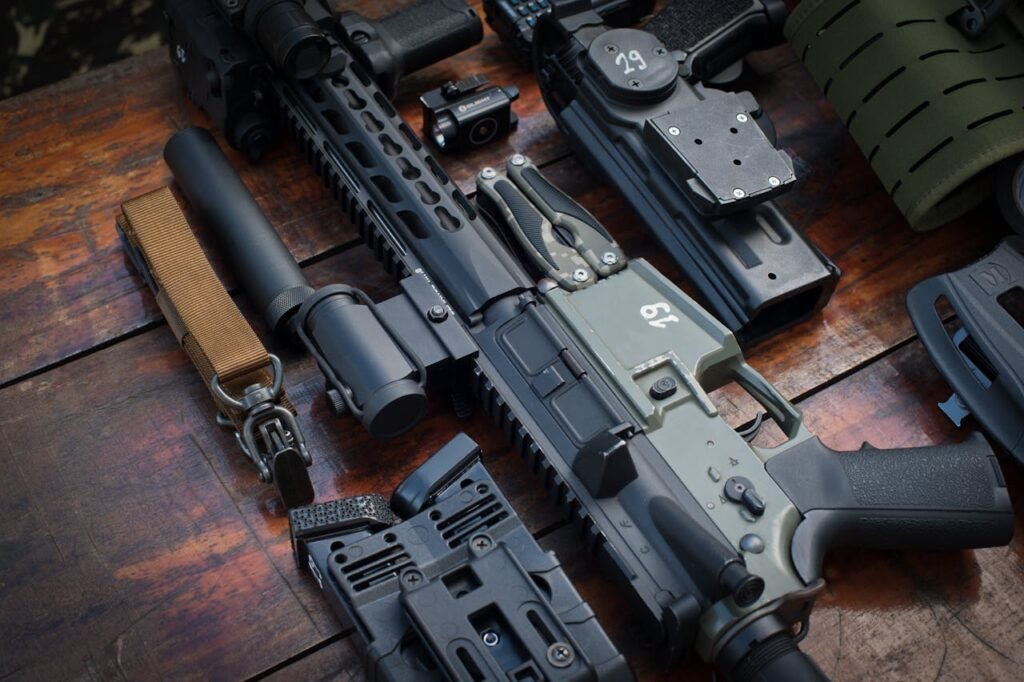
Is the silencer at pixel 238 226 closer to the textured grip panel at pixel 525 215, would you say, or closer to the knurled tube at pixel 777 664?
the textured grip panel at pixel 525 215

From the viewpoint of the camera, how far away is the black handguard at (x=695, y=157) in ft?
8.96

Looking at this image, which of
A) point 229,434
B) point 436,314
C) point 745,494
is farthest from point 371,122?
point 745,494

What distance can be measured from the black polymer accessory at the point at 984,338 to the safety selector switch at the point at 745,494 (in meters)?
0.67

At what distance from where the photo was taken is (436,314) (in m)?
2.57

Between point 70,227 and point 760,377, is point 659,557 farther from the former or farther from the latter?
point 70,227

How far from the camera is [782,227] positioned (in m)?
2.81

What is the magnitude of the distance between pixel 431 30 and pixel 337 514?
4.95ft

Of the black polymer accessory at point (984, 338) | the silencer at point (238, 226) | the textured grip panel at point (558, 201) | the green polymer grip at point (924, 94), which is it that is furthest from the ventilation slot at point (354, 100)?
the black polymer accessory at point (984, 338)

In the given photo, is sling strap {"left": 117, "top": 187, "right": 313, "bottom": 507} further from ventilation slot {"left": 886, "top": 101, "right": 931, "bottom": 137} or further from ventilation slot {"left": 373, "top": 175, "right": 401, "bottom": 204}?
ventilation slot {"left": 886, "top": 101, "right": 931, "bottom": 137}

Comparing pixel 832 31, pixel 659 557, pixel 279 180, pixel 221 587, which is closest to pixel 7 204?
pixel 279 180

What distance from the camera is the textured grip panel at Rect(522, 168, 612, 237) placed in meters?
2.77

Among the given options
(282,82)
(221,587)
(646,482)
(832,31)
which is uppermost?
(832,31)

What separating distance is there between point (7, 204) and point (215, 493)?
1.07 m

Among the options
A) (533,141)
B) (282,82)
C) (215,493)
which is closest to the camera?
(215,493)
